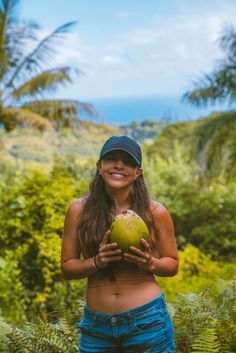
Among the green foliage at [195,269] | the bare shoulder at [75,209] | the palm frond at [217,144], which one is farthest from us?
the palm frond at [217,144]

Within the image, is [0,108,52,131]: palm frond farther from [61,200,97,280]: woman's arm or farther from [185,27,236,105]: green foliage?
[61,200,97,280]: woman's arm

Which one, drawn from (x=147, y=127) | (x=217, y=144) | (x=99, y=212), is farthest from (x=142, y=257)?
(x=147, y=127)

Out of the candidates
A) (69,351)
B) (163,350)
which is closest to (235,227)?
(69,351)

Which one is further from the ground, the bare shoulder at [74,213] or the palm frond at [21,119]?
the palm frond at [21,119]

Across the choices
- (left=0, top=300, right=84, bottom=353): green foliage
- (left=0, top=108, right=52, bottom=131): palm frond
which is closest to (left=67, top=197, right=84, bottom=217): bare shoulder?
(left=0, top=300, right=84, bottom=353): green foliage

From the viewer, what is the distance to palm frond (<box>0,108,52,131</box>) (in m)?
14.9

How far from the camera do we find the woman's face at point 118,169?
2709 mm

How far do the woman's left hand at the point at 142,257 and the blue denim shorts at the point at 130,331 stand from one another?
0.22m

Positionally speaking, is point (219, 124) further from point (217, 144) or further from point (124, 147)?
point (124, 147)

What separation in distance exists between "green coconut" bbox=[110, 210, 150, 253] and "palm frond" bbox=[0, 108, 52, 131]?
12.5m

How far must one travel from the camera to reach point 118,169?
2721 millimetres

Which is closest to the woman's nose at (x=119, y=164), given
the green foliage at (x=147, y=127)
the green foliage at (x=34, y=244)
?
the green foliage at (x=34, y=244)

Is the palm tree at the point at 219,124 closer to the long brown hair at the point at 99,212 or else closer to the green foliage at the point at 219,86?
the green foliage at the point at 219,86

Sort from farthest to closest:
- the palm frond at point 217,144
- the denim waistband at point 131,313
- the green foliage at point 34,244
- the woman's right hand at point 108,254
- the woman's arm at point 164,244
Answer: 1. the palm frond at point 217,144
2. the green foliage at point 34,244
3. the woman's arm at point 164,244
4. the denim waistband at point 131,313
5. the woman's right hand at point 108,254
